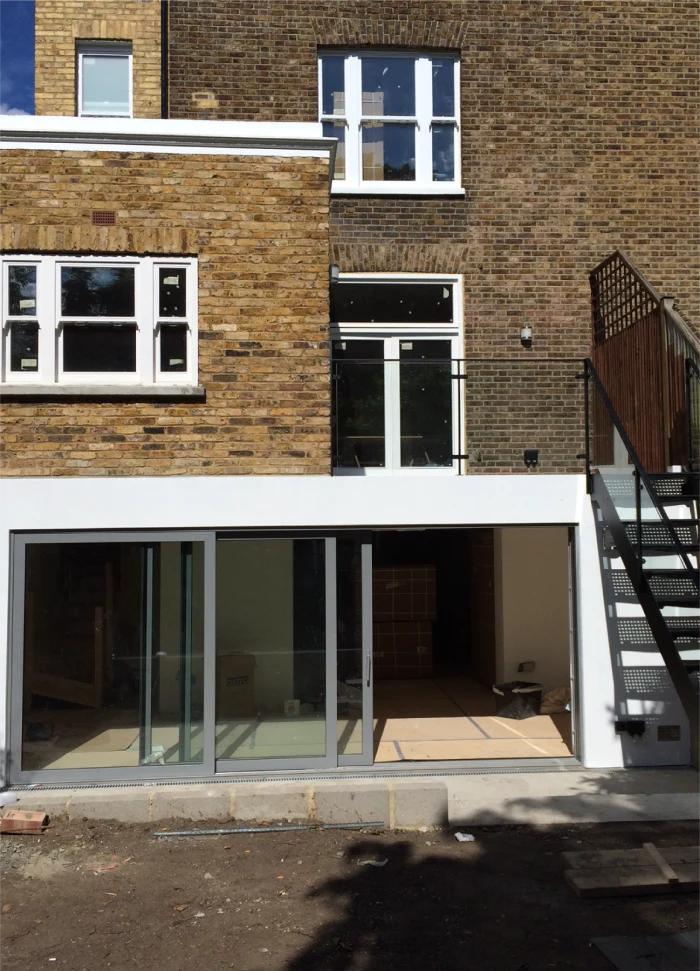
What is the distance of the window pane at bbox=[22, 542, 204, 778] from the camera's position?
8.15 meters

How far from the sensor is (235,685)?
330 inches

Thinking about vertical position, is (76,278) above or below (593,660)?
above

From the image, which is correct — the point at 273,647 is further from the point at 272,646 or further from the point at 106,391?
the point at 106,391

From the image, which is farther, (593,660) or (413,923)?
(593,660)

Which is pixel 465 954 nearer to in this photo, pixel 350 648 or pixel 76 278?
pixel 350 648

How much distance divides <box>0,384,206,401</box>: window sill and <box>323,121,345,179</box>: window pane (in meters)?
4.58

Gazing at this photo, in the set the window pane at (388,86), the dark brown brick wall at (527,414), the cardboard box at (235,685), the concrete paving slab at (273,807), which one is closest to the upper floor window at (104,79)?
the window pane at (388,86)

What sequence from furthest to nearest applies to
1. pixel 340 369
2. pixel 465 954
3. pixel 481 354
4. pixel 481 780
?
pixel 481 354, pixel 340 369, pixel 481 780, pixel 465 954

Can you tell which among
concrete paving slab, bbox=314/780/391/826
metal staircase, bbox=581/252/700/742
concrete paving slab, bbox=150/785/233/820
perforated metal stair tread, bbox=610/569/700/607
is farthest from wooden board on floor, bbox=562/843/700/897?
concrete paving slab, bbox=150/785/233/820

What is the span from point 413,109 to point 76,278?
550 centimetres

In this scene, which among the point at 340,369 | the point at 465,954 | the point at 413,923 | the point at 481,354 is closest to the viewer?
the point at 465,954

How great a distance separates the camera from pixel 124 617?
8281 millimetres

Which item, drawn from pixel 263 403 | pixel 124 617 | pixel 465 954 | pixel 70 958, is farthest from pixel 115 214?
pixel 465 954

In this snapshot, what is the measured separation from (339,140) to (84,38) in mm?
3848
